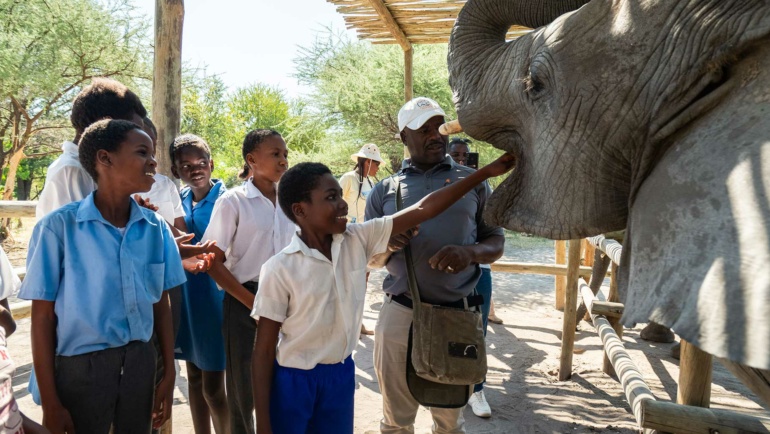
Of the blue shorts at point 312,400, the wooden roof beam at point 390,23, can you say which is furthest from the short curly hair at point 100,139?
the wooden roof beam at point 390,23

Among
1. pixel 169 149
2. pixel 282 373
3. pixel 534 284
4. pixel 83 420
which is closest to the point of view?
pixel 83 420

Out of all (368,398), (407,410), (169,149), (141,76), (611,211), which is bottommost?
(368,398)

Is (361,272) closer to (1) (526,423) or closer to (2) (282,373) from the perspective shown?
(2) (282,373)

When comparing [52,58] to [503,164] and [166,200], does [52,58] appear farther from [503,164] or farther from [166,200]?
[503,164]

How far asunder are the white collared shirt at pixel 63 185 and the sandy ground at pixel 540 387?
218 cm

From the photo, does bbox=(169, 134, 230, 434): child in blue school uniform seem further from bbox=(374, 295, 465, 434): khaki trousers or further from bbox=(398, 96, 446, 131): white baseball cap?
bbox=(398, 96, 446, 131): white baseball cap

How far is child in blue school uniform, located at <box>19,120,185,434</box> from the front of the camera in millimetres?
1979

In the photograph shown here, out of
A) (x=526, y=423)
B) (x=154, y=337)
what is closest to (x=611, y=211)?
(x=154, y=337)

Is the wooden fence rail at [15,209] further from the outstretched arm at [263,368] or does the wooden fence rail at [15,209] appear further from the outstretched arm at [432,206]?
the outstretched arm at [432,206]

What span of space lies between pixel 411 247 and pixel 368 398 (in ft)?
7.49

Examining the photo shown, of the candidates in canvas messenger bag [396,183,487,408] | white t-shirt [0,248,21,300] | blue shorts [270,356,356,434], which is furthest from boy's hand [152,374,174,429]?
canvas messenger bag [396,183,487,408]

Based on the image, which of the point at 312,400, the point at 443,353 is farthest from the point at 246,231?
the point at 443,353

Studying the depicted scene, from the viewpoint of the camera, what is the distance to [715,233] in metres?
0.86

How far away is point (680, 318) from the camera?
0.86 m
